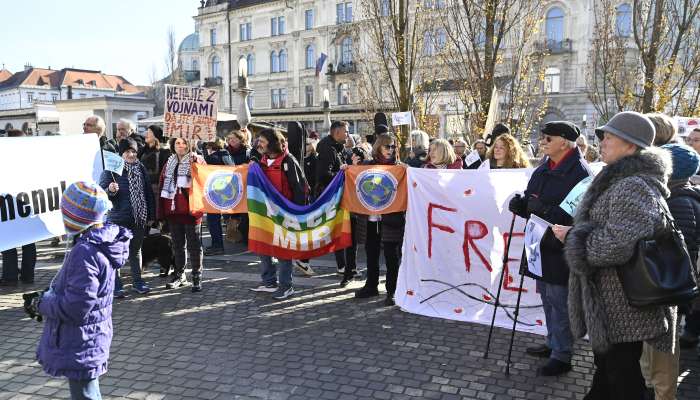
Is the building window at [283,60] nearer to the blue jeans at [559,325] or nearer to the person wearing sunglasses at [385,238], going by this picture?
the person wearing sunglasses at [385,238]

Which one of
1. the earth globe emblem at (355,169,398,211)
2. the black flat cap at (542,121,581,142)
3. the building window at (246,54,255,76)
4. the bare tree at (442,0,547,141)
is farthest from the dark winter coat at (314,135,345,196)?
the building window at (246,54,255,76)

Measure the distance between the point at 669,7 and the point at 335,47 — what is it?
Answer: 43537 millimetres

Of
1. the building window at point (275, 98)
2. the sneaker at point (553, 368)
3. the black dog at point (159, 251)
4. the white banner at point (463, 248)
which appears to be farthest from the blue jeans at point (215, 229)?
the building window at point (275, 98)

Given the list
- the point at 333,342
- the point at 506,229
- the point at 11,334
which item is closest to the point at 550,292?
the point at 506,229

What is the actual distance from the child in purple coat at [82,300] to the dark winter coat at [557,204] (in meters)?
3.13

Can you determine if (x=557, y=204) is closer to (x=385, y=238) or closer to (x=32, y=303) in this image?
(x=385, y=238)

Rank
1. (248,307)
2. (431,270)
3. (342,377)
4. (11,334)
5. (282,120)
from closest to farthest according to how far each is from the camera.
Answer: (342,377), (11,334), (431,270), (248,307), (282,120)

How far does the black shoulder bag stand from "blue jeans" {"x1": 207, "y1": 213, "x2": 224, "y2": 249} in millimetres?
7440

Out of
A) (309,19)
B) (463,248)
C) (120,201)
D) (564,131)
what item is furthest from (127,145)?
(309,19)

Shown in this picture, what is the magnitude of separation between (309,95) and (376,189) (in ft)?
178

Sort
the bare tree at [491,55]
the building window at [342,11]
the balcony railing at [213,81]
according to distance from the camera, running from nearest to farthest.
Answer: the bare tree at [491,55] → the building window at [342,11] → the balcony railing at [213,81]

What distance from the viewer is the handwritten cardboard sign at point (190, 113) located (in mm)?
7590

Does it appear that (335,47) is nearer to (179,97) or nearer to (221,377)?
(179,97)

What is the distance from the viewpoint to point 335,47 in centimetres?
5597
